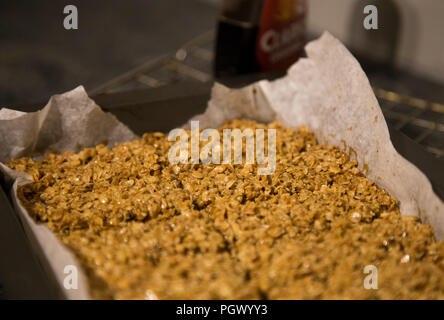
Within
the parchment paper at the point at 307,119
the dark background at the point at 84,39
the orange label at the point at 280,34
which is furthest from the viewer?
the dark background at the point at 84,39

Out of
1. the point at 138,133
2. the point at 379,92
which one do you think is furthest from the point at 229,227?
the point at 379,92

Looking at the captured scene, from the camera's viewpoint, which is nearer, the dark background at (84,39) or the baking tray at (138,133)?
the baking tray at (138,133)

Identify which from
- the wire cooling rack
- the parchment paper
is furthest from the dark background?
the parchment paper

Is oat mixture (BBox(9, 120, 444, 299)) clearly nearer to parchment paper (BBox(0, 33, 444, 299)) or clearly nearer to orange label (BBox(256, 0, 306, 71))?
parchment paper (BBox(0, 33, 444, 299))

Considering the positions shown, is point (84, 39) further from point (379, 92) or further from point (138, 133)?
point (379, 92)

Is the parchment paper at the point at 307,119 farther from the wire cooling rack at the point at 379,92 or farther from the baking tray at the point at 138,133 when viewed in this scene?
the wire cooling rack at the point at 379,92

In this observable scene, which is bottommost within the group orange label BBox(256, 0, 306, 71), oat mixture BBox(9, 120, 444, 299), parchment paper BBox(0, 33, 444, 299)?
oat mixture BBox(9, 120, 444, 299)

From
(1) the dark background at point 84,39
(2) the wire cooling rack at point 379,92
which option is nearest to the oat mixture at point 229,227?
(2) the wire cooling rack at point 379,92
